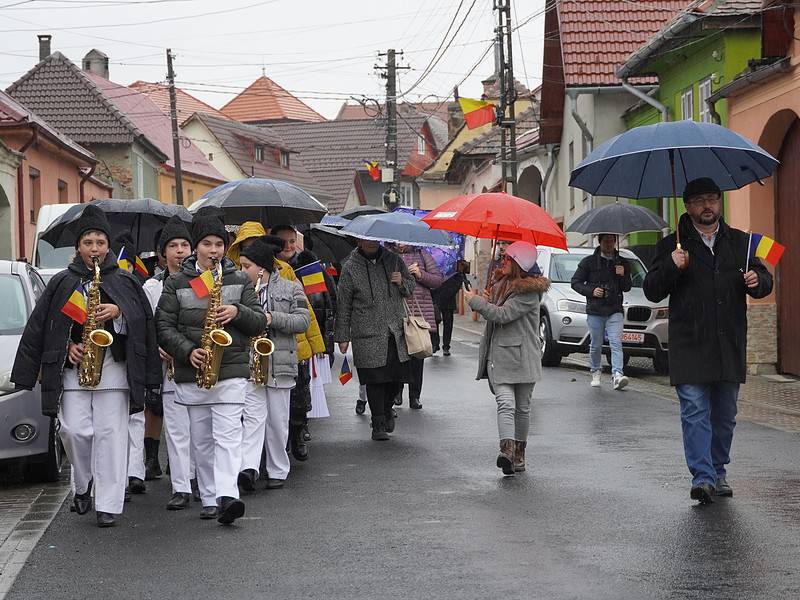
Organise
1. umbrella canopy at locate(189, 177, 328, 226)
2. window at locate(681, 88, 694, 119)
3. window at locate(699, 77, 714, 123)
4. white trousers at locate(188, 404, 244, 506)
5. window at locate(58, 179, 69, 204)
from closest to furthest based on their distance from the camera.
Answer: white trousers at locate(188, 404, 244, 506)
umbrella canopy at locate(189, 177, 328, 226)
window at locate(699, 77, 714, 123)
window at locate(681, 88, 694, 119)
window at locate(58, 179, 69, 204)

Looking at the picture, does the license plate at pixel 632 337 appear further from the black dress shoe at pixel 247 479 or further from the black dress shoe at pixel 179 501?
the black dress shoe at pixel 179 501

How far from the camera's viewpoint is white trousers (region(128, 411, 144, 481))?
9023mm

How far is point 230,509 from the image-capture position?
25.0 ft

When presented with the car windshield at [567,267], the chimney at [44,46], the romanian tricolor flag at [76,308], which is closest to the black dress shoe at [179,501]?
the romanian tricolor flag at [76,308]

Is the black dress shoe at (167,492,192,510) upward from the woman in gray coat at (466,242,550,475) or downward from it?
downward

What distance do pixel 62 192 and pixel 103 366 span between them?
104 feet

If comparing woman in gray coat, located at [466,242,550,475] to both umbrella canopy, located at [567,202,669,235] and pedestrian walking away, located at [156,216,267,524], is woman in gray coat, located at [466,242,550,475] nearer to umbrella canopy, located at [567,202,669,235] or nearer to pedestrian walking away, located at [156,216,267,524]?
pedestrian walking away, located at [156,216,267,524]

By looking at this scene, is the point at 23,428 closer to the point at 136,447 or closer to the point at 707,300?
the point at 136,447

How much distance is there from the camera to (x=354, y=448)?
11305mm

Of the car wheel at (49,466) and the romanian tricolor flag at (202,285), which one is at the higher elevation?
the romanian tricolor flag at (202,285)

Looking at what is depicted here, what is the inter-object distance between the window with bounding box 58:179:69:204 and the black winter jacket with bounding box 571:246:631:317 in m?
23.9

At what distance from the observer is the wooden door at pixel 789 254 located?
18078 mm

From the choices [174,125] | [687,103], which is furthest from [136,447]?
[174,125]

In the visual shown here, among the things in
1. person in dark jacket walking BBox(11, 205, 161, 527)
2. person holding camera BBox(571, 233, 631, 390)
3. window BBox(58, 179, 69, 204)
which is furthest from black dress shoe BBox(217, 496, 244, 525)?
window BBox(58, 179, 69, 204)
